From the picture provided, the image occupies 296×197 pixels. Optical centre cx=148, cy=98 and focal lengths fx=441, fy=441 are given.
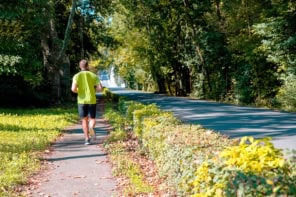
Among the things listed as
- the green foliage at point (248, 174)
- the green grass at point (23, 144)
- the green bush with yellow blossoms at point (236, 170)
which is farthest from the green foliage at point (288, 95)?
the green foliage at point (248, 174)

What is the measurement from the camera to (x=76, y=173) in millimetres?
8164

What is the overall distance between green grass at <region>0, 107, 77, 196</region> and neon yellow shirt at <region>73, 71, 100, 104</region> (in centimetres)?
160

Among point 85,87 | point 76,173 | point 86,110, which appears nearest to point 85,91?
point 85,87

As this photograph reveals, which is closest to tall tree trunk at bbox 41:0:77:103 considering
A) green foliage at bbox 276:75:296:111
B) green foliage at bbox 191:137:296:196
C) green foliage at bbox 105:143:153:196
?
green foliage at bbox 276:75:296:111

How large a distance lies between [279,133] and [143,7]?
1233 inches

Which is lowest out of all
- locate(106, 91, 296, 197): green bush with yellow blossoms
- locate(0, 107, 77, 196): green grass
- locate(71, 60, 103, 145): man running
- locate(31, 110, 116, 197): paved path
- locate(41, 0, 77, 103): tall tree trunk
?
locate(31, 110, 116, 197): paved path

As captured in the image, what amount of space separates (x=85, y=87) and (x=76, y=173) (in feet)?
11.4

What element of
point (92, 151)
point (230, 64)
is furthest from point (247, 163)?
point (230, 64)

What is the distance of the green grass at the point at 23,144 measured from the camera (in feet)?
25.2

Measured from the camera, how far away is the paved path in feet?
22.6

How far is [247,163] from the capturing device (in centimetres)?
322

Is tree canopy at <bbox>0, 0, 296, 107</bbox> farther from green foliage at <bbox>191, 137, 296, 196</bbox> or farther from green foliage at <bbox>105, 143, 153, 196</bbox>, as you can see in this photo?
green foliage at <bbox>191, 137, 296, 196</bbox>

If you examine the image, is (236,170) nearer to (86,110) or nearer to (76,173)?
(76,173)

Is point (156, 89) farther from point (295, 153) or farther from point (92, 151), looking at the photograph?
point (295, 153)
